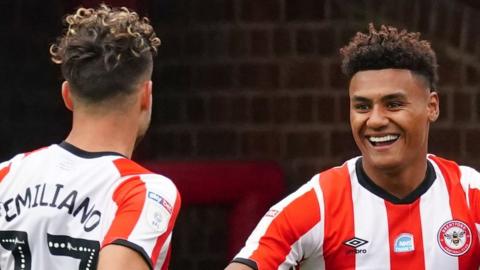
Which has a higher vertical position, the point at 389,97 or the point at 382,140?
the point at 389,97

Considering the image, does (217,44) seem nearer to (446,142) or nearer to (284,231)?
(446,142)

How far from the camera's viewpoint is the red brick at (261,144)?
6.99 metres

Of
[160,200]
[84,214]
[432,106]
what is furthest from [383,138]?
[84,214]

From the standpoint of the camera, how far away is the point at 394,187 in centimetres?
429

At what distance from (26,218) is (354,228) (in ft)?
4.22

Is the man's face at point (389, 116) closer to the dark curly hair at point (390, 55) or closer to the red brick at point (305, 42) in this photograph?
the dark curly hair at point (390, 55)

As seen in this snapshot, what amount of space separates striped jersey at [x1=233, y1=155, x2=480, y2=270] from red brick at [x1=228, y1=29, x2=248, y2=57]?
2769 millimetres

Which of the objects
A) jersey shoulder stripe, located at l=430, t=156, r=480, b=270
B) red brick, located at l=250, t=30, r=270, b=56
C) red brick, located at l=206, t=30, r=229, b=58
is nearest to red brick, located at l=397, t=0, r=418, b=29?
red brick, located at l=250, t=30, r=270, b=56

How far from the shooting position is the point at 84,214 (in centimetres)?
325

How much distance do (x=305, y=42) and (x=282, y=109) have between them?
1.23ft

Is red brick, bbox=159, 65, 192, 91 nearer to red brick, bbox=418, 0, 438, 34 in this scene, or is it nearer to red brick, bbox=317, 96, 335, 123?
red brick, bbox=317, 96, 335, 123

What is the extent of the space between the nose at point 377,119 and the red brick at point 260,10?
2.81 metres

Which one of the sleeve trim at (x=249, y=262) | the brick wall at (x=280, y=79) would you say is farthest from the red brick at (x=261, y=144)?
the sleeve trim at (x=249, y=262)

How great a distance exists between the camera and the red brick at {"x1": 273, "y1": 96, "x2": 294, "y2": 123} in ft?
22.9
